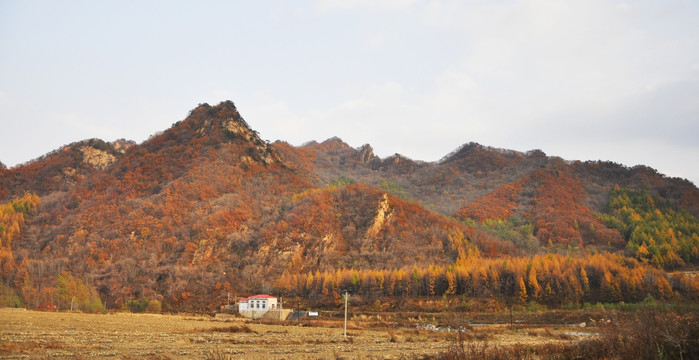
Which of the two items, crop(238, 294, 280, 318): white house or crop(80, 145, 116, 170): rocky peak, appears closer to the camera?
crop(238, 294, 280, 318): white house

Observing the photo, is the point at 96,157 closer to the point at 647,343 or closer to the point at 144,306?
the point at 144,306

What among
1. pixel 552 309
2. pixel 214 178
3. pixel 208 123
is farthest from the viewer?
pixel 208 123

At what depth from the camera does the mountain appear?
279 feet

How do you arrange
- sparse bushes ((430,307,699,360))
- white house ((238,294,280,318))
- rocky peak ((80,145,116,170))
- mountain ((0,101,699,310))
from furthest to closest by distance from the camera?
rocky peak ((80,145,116,170)) → mountain ((0,101,699,310)) → white house ((238,294,280,318)) → sparse bushes ((430,307,699,360))

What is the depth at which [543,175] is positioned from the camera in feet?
536

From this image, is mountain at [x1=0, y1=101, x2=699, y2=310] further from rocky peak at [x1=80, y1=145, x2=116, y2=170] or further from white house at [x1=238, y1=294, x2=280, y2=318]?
white house at [x1=238, y1=294, x2=280, y2=318]

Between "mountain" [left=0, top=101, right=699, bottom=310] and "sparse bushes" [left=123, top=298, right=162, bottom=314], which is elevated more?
"mountain" [left=0, top=101, right=699, bottom=310]

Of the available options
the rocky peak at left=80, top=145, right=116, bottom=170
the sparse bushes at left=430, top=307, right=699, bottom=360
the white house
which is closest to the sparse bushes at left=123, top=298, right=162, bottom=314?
the white house

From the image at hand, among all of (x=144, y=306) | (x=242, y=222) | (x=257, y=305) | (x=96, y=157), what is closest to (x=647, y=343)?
(x=257, y=305)

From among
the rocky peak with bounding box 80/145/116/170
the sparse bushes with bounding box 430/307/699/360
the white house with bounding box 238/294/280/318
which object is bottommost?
the white house with bounding box 238/294/280/318

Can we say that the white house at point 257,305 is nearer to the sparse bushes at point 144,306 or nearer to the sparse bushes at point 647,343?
the sparse bushes at point 144,306

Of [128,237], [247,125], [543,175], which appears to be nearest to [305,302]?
[128,237]

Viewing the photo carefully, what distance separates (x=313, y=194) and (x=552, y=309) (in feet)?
227

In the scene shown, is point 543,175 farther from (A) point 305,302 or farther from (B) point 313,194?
(A) point 305,302
